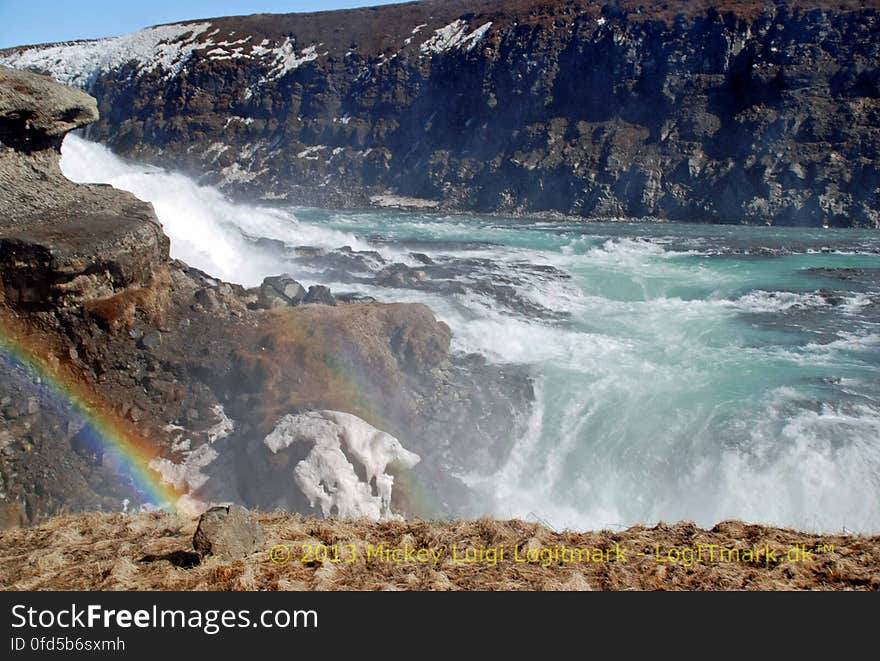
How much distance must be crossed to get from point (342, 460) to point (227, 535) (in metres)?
4.53

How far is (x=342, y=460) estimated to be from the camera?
9.11 m

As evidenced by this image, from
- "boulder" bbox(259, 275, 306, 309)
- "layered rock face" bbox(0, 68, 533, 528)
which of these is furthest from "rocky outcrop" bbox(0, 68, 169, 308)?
"boulder" bbox(259, 275, 306, 309)

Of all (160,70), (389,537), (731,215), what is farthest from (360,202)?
(389,537)

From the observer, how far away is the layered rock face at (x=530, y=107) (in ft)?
146

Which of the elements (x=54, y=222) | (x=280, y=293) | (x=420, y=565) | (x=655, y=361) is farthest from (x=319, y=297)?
(x=420, y=565)

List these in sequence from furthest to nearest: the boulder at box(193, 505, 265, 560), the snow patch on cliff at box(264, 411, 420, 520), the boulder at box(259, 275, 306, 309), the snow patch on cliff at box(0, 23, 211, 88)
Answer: the snow patch on cliff at box(0, 23, 211, 88)
the boulder at box(259, 275, 306, 309)
the snow patch on cliff at box(264, 411, 420, 520)
the boulder at box(193, 505, 265, 560)

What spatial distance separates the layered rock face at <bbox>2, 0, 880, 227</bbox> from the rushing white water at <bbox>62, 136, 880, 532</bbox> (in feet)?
60.6

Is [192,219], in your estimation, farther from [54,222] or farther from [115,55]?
[115,55]

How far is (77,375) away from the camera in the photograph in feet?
31.1

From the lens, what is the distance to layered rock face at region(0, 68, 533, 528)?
878 cm

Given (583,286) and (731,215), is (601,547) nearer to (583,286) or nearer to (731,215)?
(583,286)

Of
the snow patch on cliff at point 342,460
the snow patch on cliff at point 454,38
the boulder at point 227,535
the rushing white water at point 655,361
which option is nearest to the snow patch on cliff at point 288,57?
the snow patch on cliff at point 454,38

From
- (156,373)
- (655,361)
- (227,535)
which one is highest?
(227,535)

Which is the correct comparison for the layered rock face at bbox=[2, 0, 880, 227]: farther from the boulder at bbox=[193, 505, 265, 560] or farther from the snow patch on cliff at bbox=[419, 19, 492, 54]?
the boulder at bbox=[193, 505, 265, 560]
